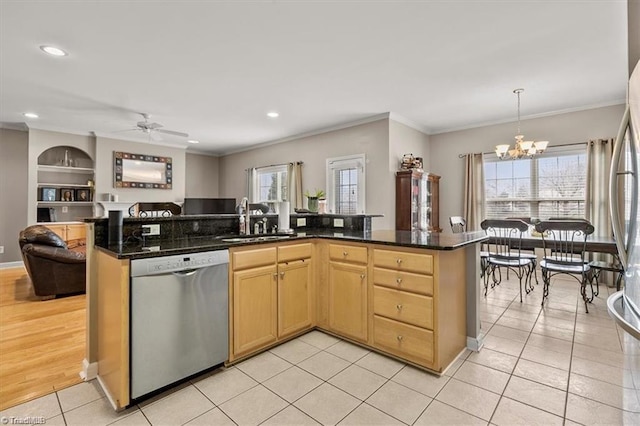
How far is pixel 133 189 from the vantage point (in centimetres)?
685

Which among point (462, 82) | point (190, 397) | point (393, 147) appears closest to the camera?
point (190, 397)

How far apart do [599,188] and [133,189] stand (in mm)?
8636

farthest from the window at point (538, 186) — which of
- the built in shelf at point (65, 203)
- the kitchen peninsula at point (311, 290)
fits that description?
the built in shelf at point (65, 203)

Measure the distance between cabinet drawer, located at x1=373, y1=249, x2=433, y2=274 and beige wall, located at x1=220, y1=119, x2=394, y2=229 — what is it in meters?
2.93

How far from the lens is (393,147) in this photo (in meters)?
5.25

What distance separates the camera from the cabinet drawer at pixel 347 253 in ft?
8.48

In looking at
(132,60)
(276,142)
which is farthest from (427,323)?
(276,142)

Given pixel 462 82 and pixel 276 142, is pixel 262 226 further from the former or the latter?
pixel 276 142

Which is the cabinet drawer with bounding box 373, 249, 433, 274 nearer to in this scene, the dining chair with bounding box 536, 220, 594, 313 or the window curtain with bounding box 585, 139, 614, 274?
the dining chair with bounding box 536, 220, 594, 313

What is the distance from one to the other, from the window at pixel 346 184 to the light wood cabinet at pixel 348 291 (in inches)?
117

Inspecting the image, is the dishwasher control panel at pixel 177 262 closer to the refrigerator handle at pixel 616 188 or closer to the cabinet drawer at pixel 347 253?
the cabinet drawer at pixel 347 253

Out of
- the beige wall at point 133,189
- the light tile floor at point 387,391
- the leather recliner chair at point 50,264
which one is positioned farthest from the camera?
the beige wall at point 133,189

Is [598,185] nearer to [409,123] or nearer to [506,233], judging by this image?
[506,233]

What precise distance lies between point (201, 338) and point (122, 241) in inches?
37.0
